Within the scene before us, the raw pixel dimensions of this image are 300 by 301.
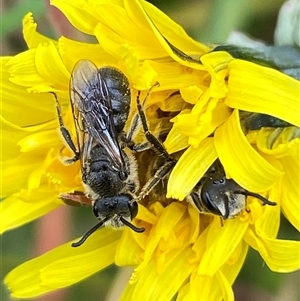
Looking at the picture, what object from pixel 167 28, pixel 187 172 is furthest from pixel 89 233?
pixel 167 28

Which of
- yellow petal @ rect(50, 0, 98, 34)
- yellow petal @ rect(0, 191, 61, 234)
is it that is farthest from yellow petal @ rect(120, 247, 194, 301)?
yellow petal @ rect(50, 0, 98, 34)

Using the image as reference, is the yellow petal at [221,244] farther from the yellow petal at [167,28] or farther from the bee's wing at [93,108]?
the yellow petal at [167,28]

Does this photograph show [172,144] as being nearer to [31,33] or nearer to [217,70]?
[217,70]

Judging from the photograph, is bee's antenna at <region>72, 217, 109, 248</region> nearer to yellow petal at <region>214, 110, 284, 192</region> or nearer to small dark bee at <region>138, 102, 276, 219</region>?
small dark bee at <region>138, 102, 276, 219</region>

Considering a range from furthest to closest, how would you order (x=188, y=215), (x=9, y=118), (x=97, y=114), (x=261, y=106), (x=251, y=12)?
(x=251, y=12)
(x=9, y=118)
(x=188, y=215)
(x=97, y=114)
(x=261, y=106)

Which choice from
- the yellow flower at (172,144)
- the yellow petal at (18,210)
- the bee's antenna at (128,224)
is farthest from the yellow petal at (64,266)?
the bee's antenna at (128,224)

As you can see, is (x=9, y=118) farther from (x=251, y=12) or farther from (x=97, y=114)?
(x=251, y=12)

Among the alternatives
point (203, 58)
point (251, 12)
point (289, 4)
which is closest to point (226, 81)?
point (203, 58)
